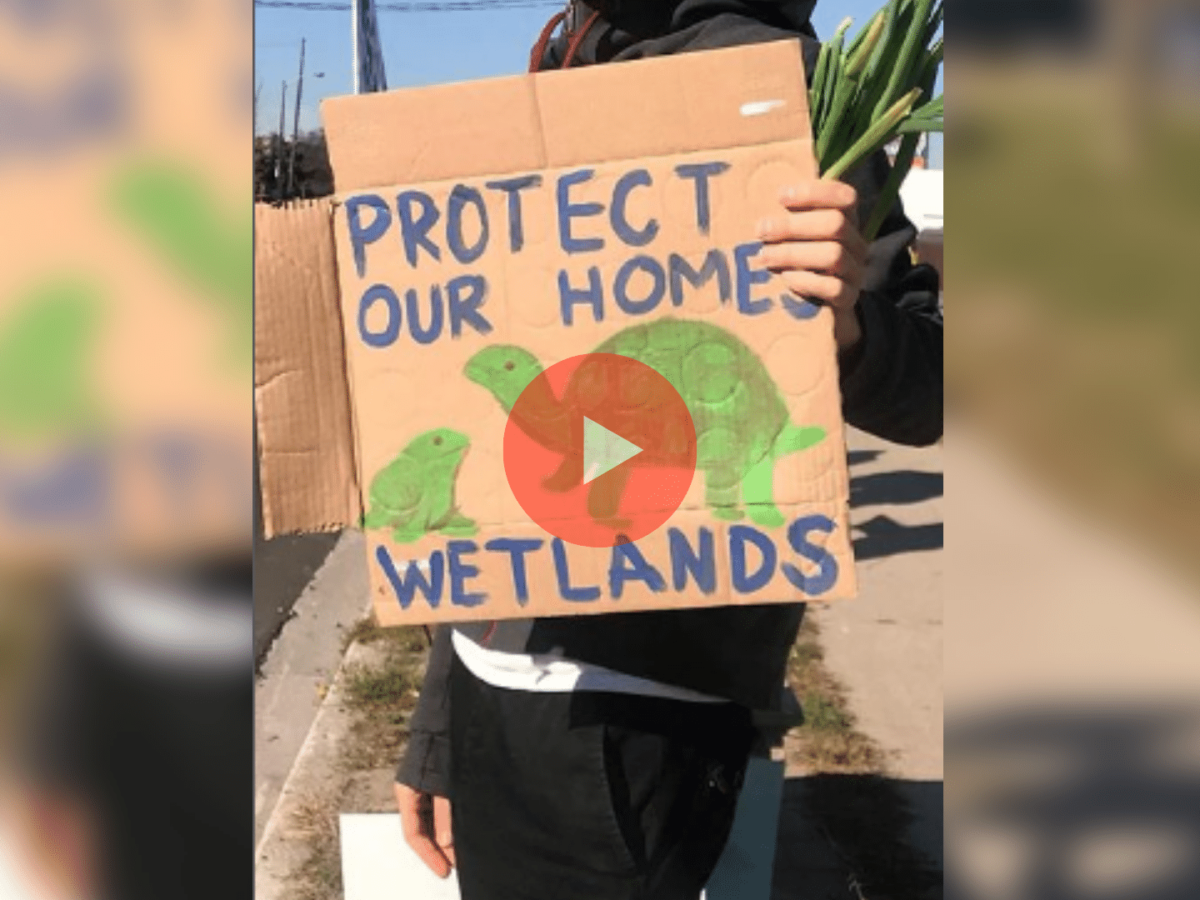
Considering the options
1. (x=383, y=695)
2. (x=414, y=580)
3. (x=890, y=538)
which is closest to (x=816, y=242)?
(x=414, y=580)

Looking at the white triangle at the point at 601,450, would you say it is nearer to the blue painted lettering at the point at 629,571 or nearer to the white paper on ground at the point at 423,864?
the blue painted lettering at the point at 629,571

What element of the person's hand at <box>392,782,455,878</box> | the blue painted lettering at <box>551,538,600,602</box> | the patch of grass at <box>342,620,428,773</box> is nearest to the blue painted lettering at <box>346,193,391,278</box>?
the blue painted lettering at <box>551,538,600,602</box>

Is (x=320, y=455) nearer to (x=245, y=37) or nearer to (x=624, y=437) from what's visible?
(x=624, y=437)

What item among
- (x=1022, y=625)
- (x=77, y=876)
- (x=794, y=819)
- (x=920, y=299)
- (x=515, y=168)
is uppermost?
(x=515, y=168)

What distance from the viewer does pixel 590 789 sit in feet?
4.99

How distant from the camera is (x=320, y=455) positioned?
131 centimetres

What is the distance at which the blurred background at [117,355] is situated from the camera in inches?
27.1

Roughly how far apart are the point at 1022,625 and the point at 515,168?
30.3 inches

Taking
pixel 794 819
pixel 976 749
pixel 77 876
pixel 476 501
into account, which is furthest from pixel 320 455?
pixel 794 819

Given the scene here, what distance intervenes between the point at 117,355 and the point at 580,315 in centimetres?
63

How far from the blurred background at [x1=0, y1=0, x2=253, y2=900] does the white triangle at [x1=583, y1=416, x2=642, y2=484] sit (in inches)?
22.8

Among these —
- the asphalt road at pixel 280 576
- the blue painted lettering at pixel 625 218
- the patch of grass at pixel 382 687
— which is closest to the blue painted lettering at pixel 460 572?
the blue painted lettering at pixel 625 218

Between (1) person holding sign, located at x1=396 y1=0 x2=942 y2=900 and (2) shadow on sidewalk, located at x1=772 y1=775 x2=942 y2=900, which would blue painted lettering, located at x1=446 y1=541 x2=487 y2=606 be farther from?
(2) shadow on sidewalk, located at x1=772 y1=775 x2=942 y2=900

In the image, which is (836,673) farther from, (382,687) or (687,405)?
(687,405)
